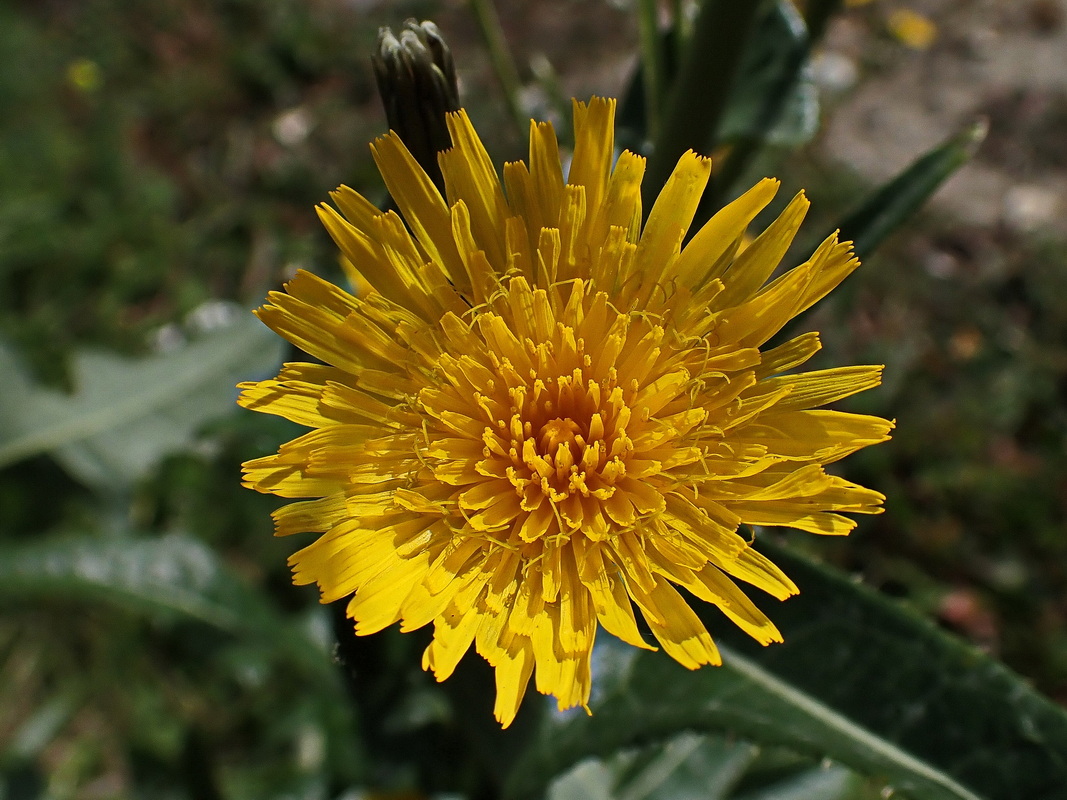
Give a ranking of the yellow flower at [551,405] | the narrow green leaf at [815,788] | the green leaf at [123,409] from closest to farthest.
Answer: the yellow flower at [551,405] → the narrow green leaf at [815,788] → the green leaf at [123,409]

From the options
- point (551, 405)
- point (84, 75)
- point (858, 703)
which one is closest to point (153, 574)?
point (551, 405)

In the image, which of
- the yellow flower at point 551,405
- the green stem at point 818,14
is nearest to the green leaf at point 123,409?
the yellow flower at point 551,405

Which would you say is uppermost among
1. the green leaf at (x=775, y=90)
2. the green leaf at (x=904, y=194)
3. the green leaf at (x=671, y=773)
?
the green leaf at (x=775, y=90)

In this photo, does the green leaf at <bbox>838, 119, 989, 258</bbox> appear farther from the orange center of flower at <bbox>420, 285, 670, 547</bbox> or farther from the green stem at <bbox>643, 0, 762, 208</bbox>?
the orange center of flower at <bbox>420, 285, 670, 547</bbox>

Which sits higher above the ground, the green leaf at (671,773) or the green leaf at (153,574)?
the green leaf at (153,574)

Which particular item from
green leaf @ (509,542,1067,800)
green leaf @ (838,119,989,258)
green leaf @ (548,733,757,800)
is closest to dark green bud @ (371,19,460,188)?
green leaf @ (838,119,989,258)

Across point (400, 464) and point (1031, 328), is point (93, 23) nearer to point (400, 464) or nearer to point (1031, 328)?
point (400, 464)

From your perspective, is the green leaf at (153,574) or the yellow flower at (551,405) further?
the green leaf at (153,574)

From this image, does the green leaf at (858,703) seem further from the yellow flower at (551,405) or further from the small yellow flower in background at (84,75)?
the small yellow flower in background at (84,75)
